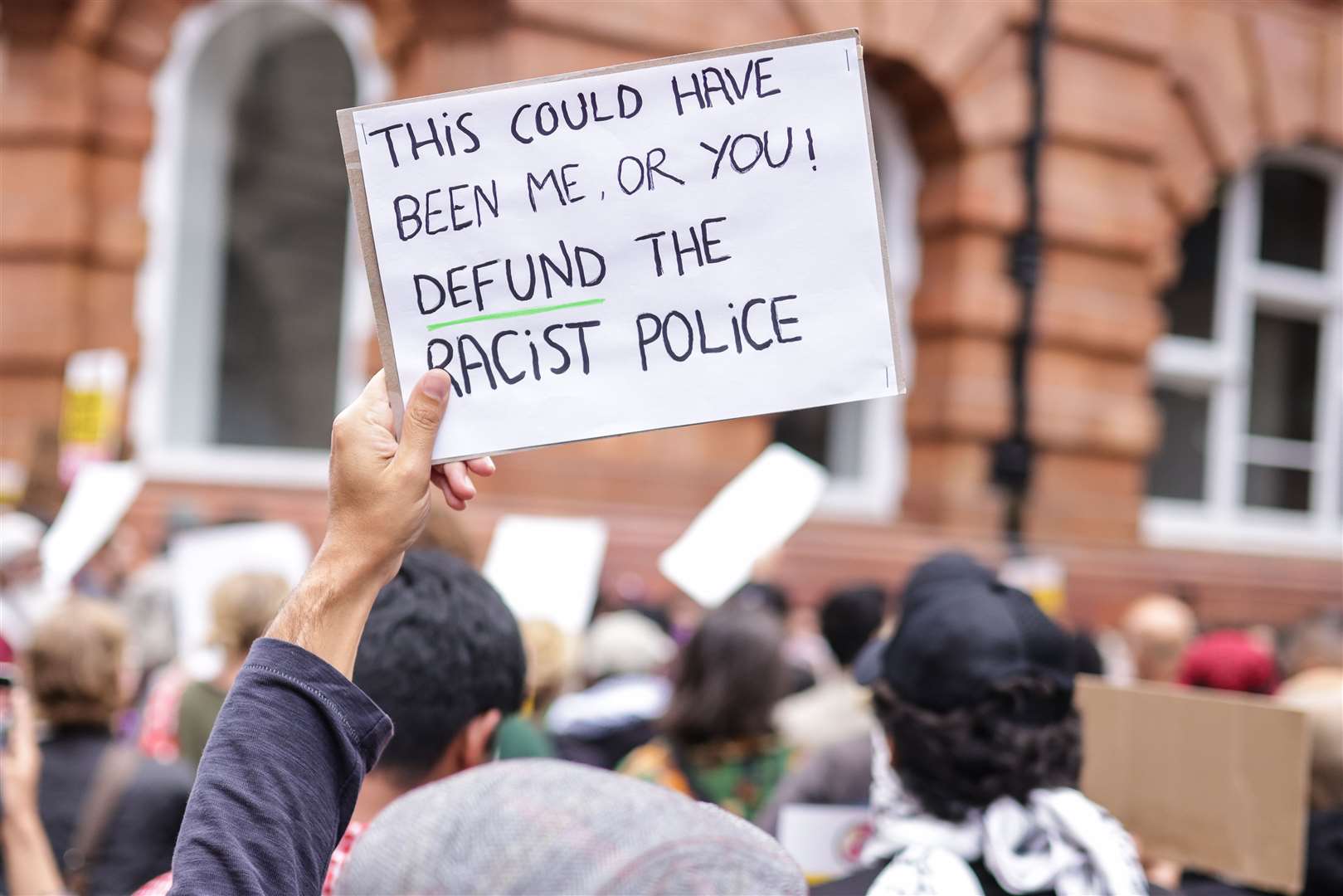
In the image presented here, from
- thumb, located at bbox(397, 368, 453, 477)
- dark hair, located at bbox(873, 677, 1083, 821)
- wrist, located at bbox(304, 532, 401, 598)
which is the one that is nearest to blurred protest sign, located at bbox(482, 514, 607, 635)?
dark hair, located at bbox(873, 677, 1083, 821)

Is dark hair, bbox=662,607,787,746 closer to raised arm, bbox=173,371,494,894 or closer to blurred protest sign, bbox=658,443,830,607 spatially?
blurred protest sign, bbox=658,443,830,607

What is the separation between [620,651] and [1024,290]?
553 centimetres

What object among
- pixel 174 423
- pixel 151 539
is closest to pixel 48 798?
pixel 151 539

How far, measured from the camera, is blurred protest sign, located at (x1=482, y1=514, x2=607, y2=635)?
144 inches

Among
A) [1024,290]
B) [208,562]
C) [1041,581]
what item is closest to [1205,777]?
[208,562]

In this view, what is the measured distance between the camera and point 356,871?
111 cm

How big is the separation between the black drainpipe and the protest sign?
24.4ft

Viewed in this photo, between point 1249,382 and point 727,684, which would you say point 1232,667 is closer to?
point 727,684

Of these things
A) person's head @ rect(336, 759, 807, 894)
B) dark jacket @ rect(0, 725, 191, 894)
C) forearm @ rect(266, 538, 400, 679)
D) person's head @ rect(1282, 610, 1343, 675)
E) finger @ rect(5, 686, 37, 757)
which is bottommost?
dark jacket @ rect(0, 725, 191, 894)

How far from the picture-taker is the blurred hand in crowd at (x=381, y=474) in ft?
4.87

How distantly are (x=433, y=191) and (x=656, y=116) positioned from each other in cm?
29

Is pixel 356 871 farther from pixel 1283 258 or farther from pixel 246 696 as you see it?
pixel 1283 258

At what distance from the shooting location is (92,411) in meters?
6.01

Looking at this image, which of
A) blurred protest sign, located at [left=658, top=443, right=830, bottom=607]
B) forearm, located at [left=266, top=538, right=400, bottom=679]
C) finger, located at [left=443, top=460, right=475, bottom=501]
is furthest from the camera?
blurred protest sign, located at [left=658, top=443, right=830, bottom=607]
